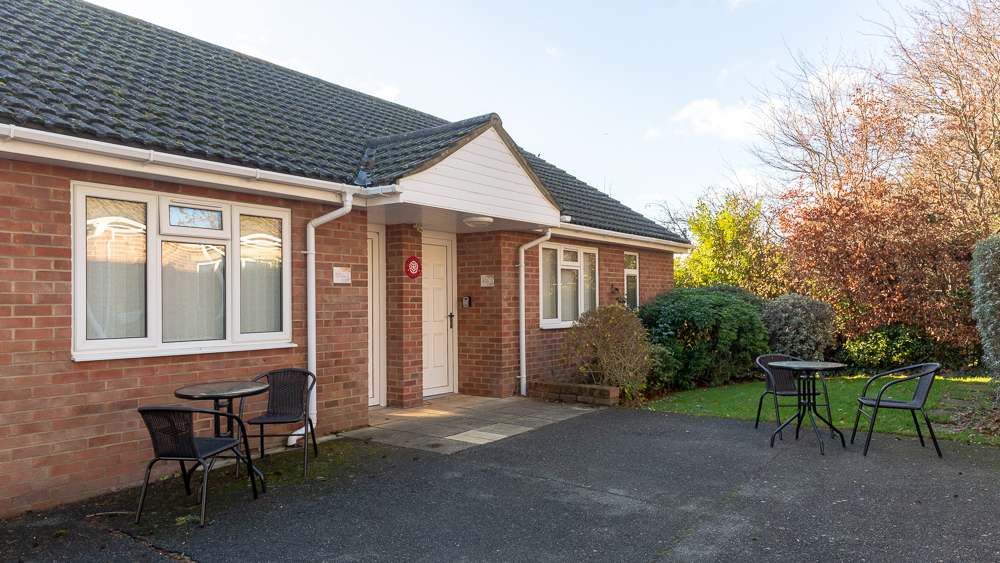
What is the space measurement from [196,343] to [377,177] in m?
2.64

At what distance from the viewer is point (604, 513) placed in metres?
4.53

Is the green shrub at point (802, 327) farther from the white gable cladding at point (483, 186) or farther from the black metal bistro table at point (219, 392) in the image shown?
the black metal bistro table at point (219, 392)

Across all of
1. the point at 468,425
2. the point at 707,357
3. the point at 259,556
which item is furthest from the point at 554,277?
the point at 259,556

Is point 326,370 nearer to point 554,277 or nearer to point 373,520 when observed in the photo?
point 373,520

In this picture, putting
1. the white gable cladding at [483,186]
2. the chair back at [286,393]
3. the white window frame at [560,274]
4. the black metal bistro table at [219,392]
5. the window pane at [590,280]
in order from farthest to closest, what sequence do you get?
the window pane at [590,280]
the white window frame at [560,274]
the white gable cladding at [483,186]
the chair back at [286,393]
the black metal bistro table at [219,392]

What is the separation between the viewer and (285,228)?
21.7 ft

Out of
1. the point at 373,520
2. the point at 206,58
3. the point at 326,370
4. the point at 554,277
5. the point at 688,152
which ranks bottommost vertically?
the point at 373,520

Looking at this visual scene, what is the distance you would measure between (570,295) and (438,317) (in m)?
2.72

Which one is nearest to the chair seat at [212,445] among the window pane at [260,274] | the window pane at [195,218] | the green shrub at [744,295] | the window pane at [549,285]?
the window pane at [260,274]

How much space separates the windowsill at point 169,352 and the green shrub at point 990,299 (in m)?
8.08

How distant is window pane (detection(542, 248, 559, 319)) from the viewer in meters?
10.7

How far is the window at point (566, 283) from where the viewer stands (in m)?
10.7

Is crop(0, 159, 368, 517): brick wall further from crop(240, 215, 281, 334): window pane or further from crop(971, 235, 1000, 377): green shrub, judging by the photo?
crop(971, 235, 1000, 377): green shrub

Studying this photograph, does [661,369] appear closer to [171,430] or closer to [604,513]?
[604,513]
